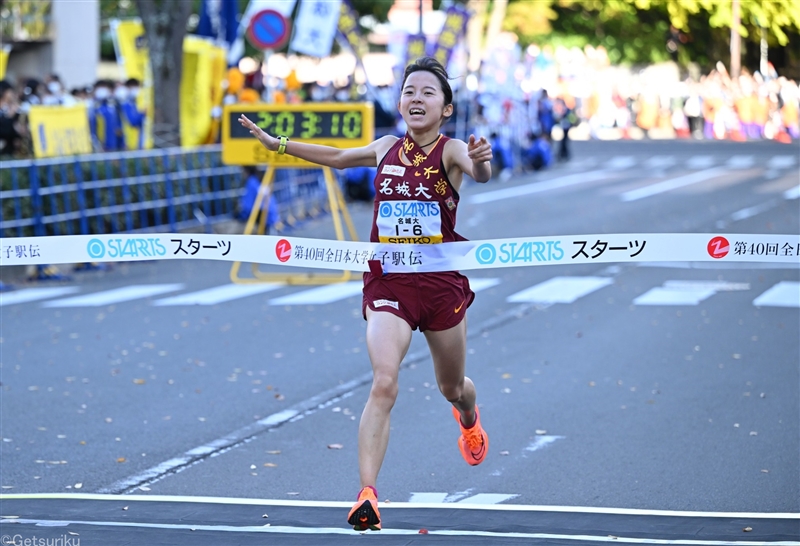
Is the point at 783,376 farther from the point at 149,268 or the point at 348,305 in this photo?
the point at 149,268

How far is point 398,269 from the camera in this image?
6102mm

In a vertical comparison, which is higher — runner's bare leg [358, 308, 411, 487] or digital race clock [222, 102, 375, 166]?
digital race clock [222, 102, 375, 166]

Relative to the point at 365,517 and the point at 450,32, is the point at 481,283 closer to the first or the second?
the point at 365,517

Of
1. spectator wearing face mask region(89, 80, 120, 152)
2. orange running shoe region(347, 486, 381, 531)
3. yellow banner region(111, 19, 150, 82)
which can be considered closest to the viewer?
orange running shoe region(347, 486, 381, 531)

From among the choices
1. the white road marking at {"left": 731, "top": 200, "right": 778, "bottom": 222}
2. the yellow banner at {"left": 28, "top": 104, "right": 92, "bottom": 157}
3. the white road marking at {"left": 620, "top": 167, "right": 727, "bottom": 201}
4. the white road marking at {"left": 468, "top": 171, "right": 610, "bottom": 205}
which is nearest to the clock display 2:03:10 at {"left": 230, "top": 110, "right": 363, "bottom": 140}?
the yellow banner at {"left": 28, "top": 104, "right": 92, "bottom": 157}

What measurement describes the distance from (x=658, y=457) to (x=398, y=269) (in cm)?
254

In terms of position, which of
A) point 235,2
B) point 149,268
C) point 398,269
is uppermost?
point 235,2

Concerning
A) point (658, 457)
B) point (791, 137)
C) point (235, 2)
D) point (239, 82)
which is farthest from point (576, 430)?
point (791, 137)

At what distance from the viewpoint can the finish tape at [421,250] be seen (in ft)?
20.4

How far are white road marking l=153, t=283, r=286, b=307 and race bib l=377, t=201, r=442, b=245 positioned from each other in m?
9.02

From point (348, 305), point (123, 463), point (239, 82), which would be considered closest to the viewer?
point (123, 463)

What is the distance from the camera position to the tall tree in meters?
24.7

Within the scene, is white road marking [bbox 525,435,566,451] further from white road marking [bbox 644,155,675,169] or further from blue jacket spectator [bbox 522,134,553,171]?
white road marking [bbox 644,155,675,169]

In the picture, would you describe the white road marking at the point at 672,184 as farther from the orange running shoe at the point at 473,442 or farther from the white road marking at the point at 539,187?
the orange running shoe at the point at 473,442
